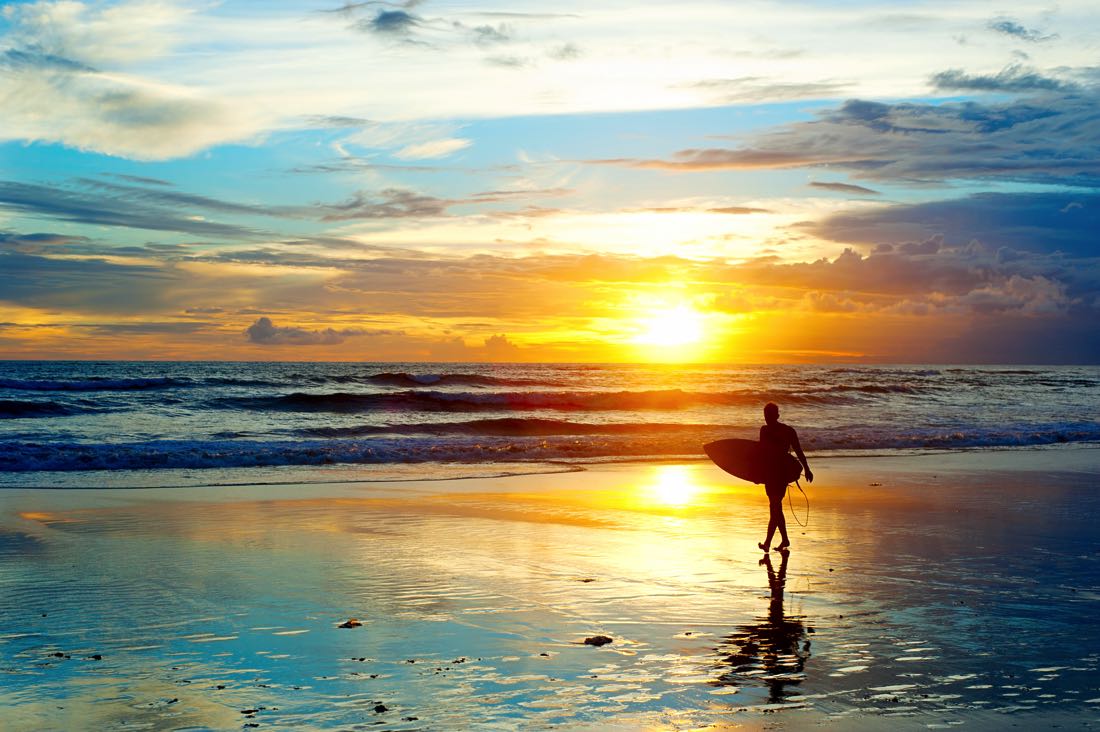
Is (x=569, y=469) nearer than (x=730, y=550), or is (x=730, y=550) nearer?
(x=730, y=550)

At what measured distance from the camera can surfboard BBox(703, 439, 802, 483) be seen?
11.4 m

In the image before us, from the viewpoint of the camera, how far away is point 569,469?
75.4 feet

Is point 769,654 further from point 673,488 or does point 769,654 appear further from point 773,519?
point 673,488

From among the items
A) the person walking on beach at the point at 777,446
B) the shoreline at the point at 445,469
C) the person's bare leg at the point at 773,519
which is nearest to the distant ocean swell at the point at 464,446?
the shoreline at the point at 445,469

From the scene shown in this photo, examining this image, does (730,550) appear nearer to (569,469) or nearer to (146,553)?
(146,553)

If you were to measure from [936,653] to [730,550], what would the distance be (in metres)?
4.42

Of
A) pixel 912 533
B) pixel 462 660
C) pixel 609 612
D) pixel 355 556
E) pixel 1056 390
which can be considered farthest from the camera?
pixel 1056 390

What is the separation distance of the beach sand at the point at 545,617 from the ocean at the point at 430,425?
8.05m

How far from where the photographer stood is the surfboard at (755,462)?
11.4 metres

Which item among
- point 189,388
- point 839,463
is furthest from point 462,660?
point 189,388

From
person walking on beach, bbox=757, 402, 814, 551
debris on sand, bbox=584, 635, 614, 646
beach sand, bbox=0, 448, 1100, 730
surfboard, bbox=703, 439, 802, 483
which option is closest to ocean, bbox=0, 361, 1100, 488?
beach sand, bbox=0, 448, 1100, 730

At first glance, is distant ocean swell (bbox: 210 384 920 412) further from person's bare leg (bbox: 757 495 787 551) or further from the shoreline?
person's bare leg (bbox: 757 495 787 551)

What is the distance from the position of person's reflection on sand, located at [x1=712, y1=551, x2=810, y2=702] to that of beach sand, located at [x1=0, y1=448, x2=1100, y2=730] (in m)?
0.03

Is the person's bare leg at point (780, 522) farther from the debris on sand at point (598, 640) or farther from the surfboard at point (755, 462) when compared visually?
the debris on sand at point (598, 640)
